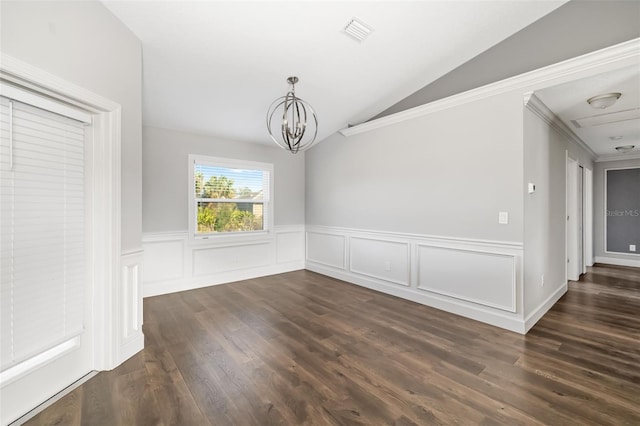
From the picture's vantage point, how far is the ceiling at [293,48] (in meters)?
2.32

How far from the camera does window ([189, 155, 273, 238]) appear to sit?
431 cm

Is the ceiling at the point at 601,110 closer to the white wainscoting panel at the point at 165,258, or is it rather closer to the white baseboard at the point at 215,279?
the white baseboard at the point at 215,279

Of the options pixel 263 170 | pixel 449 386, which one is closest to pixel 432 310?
pixel 449 386

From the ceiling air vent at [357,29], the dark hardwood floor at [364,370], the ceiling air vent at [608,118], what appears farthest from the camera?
the ceiling air vent at [608,118]

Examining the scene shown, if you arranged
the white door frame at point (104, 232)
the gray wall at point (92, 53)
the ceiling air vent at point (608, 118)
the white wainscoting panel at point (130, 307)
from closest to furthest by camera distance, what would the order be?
the gray wall at point (92, 53) → the white door frame at point (104, 232) → the white wainscoting panel at point (130, 307) → the ceiling air vent at point (608, 118)

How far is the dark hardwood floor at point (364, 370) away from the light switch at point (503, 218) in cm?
109

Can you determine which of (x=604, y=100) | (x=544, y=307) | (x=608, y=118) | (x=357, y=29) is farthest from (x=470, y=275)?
(x=357, y=29)

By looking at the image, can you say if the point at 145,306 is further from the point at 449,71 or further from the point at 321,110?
the point at 449,71

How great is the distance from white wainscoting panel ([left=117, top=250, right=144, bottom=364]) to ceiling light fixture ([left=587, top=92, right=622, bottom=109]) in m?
4.52

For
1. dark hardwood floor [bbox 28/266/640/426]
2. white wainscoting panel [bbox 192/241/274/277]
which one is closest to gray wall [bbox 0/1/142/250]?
dark hardwood floor [bbox 28/266/640/426]

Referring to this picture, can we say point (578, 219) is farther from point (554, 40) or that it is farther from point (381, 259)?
point (381, 259)

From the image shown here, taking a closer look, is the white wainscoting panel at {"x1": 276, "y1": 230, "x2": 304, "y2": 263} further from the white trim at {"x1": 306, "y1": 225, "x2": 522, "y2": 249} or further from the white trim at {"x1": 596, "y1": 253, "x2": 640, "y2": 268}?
the white trim at {"x1": 596, "y1": 253, "x2": 640, "y2": 268}

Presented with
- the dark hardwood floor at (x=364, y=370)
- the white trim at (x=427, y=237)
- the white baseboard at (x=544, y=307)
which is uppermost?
the white trim at (x=427, y=237)

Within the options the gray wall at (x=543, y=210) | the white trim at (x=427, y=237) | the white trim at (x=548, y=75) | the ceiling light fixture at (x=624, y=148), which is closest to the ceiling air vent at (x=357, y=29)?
the white trim at (x=548, y=75)
